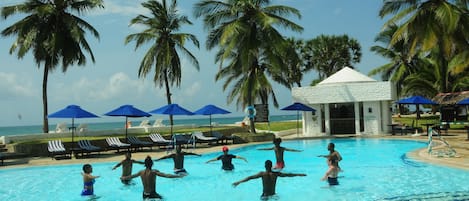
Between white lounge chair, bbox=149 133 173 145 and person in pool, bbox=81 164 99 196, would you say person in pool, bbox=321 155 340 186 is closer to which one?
person in pool, bbox=81 164 99 196

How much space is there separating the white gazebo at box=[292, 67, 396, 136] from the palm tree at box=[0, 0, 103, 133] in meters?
14.8

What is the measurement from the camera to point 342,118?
28.5m

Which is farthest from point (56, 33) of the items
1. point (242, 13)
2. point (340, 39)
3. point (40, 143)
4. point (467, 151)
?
point (340, 39)

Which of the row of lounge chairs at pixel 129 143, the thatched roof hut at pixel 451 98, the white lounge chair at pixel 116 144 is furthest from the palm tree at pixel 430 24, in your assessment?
the white lounge chair at pixel 116 144

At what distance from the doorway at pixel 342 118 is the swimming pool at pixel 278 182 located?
33.9 ft

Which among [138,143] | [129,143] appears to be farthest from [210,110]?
[129,143]

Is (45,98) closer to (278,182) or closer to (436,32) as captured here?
(278,182)

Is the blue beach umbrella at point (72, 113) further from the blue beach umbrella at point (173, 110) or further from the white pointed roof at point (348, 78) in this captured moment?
the white pointed roof at point (348, 78)

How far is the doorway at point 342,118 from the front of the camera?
27734mm

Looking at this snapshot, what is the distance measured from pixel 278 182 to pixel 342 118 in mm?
17591

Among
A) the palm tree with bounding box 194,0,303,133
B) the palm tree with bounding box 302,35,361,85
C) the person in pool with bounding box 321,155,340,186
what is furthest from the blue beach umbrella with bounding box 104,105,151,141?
the palm tree with bounding box 302,35,361,85

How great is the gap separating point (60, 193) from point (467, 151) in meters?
13.6

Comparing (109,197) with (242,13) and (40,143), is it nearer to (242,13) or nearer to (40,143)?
(40,143)

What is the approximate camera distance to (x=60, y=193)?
11797 mm
